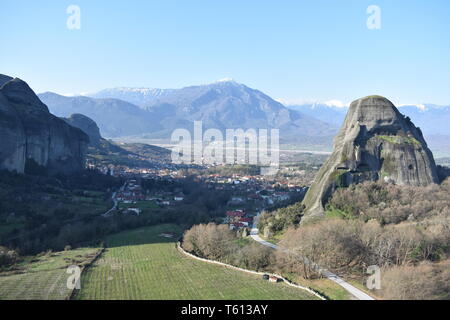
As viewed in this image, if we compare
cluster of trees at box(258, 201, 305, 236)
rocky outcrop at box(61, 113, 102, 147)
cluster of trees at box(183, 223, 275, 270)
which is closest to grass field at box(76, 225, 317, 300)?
cluster of trees at box(183, 223, 275, 270)

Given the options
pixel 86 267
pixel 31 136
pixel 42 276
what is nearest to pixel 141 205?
pixel 31 136

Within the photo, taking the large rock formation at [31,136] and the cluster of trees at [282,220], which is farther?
the large rock formation at [31,136]

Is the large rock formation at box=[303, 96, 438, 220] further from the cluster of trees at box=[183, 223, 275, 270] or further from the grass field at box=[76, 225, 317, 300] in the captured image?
the grass field at box=[76, 225, 317, 300]

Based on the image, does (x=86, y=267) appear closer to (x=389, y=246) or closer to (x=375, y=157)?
(x=389, y=246)

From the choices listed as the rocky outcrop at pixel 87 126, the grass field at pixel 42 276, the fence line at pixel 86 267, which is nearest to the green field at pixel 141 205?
the fence line at pixel 86 267

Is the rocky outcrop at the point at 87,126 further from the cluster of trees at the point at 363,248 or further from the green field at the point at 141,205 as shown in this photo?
the cluster of trees at the point at 363,248

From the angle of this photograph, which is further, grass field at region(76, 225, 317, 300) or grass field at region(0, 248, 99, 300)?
grass field at region(76, 225, 317, 300)
